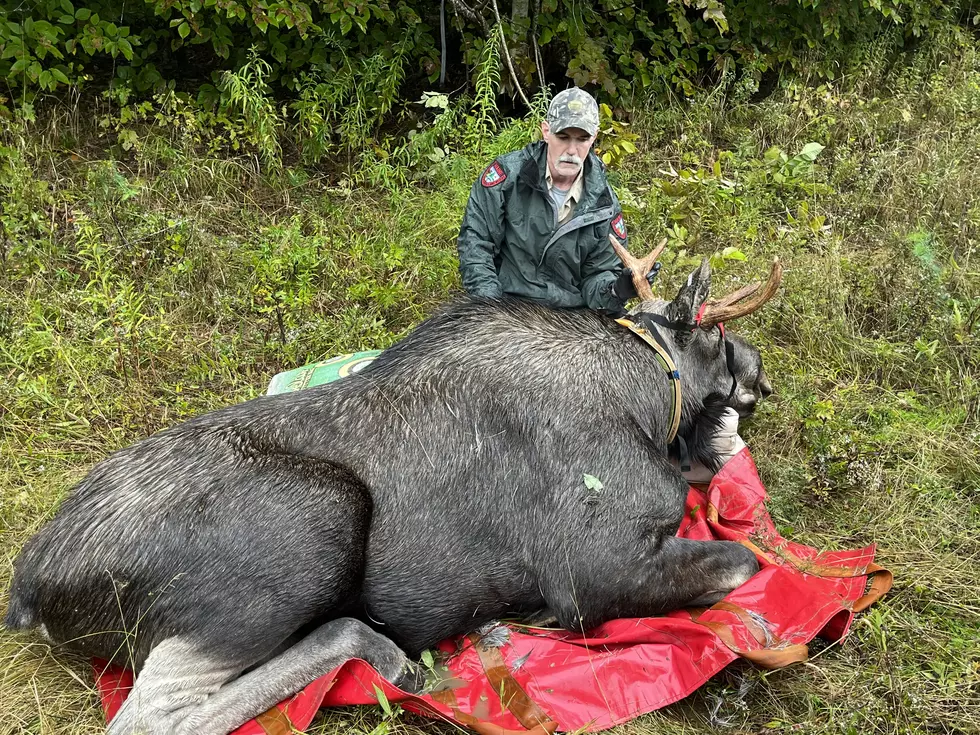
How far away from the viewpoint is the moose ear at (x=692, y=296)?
4203 millimetres

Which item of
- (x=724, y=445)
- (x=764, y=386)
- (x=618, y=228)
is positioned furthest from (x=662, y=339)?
(x=618, y=228)

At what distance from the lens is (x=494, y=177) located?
18.1 ft

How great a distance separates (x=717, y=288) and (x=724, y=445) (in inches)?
77.0

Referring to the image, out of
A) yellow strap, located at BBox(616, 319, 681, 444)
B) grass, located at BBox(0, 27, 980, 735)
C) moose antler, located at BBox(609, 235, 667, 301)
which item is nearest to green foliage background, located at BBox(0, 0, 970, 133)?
grass, located at BBox(0, 27, 980, 735)

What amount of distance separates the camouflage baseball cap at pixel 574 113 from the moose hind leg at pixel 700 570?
2.44 metres

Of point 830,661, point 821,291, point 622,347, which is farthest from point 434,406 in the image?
point 821,291

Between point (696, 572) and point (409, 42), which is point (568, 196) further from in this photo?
point (409, 42)

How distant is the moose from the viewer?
3.54 metres

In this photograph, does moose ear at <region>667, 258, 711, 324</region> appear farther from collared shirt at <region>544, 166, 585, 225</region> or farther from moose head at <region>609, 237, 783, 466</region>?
collared shirt at <region>544, 166, 585, 225</region>

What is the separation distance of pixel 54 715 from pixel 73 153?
5290mm

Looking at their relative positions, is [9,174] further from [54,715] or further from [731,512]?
[731,512]

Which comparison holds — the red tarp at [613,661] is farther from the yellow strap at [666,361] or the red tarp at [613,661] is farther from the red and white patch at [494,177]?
the red and white patch at [494,177]

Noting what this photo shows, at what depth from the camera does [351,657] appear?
366cm

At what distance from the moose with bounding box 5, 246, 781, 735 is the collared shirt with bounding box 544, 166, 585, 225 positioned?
1.26 m
